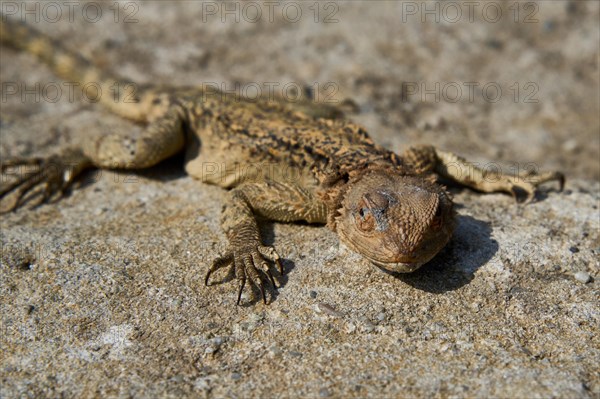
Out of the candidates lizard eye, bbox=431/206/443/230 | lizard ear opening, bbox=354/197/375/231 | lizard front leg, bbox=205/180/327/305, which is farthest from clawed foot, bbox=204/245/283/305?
lizard eye, bbox=431/206/443/230

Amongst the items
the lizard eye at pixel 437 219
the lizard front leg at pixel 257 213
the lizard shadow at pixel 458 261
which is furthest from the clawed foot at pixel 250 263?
the lizard eye at pixel 437 219

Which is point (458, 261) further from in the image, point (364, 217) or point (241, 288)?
point (241, 288)

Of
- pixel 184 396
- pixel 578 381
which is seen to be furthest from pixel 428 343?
pixel 184 396

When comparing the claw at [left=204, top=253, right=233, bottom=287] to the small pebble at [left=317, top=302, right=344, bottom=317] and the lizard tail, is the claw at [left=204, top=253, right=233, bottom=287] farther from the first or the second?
the lizard tail

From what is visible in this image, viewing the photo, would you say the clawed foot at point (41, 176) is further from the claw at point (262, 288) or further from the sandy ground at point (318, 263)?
the claw at point (262, 288)

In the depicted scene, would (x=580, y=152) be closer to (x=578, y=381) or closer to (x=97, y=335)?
(x=578, y=381)

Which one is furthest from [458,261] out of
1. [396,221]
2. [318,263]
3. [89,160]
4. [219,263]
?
[89,160]
